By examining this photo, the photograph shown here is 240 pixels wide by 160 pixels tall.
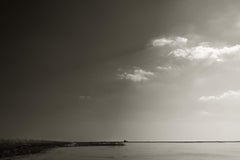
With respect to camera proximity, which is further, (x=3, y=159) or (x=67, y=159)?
(x=67, y=159)

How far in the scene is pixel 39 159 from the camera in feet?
197

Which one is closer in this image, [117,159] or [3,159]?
[3,159]

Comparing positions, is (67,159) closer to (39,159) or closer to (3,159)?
(39,159)

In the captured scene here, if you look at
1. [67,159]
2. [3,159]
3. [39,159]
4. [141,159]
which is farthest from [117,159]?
[3,159]

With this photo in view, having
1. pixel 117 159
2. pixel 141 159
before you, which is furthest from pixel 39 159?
pixel 141 159

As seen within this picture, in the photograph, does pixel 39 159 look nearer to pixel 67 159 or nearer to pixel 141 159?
pixel 67 159

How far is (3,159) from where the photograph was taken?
57.3 meters

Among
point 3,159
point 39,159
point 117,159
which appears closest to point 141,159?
point 117,159

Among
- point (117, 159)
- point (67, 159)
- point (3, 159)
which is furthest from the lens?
point (117, 159)

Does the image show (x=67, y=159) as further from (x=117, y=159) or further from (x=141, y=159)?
(x=141, y=159)

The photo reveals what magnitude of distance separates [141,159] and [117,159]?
5.68 metres

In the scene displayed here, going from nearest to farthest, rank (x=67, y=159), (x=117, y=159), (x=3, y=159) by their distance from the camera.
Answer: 1. (x=3, y=159)
2. (x=67, y=159)
3. (x=117, y=159)

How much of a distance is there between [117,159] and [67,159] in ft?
39.5

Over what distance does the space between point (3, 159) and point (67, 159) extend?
44.8 ft
